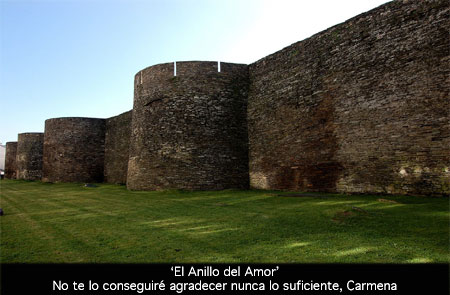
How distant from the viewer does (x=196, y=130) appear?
13.2m

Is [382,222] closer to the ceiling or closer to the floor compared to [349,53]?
closer to the floor

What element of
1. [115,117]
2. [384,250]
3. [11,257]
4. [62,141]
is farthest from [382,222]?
[62,141]

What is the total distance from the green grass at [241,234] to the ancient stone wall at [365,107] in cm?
120

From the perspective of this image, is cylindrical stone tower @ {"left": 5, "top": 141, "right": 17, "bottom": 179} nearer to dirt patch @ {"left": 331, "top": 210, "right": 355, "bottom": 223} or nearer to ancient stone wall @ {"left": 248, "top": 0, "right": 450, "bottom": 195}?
ancient stone wall @ {"left": 248, "top": 0, "right": 450, "bottom": 195}

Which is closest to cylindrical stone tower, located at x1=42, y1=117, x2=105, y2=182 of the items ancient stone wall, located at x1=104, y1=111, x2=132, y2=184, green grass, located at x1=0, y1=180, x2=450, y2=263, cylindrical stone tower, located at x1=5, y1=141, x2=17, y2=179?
ancient stone wall, located at x1=104, y1=111, x2=132, y2=184

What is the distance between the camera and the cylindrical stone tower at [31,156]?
94.0ft

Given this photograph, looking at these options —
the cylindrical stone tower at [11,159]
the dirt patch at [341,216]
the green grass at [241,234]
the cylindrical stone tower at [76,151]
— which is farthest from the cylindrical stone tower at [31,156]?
the dirt patch at [341,216]

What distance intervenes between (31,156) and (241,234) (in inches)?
1188

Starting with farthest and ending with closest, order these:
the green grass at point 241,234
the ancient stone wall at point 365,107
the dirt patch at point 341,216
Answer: the ancient stone wall at point 365,107 → the dirt patch at point 341,216 → the green grass at point 241,234

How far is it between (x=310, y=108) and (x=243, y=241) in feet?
23.7

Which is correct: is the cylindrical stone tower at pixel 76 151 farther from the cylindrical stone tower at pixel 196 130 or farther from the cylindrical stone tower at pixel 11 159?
the cylindrical stone tower at pixel 11 159
